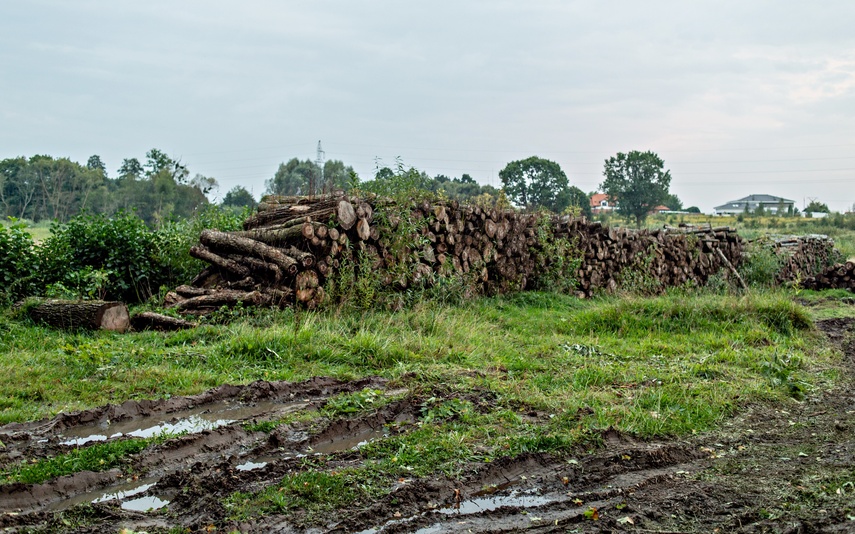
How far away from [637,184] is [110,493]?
6098 cm

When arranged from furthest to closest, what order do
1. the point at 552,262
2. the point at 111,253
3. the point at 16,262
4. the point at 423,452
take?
the point at 552,262 → the point at 111,253 → the point at 16,262 → the point at 423,452

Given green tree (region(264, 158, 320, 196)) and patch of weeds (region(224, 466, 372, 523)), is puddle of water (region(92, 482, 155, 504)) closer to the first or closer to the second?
patch of weeds (region(224, 466, 372, 523))

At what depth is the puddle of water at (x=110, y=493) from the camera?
3.61 meters

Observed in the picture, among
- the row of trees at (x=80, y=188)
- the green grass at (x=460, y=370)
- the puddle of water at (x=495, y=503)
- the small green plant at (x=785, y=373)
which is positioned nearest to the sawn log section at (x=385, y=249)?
the green grass at (x=460, y=370)

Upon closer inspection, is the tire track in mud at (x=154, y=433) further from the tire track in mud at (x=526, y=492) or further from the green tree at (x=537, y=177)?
the green tree at (x=537, y=177)

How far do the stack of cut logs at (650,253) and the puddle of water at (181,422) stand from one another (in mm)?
10113

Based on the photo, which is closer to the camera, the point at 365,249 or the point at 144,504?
the point at 144,504

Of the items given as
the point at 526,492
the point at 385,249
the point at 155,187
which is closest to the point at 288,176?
the point at 155,187

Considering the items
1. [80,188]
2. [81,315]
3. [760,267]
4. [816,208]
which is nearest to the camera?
[81,315]

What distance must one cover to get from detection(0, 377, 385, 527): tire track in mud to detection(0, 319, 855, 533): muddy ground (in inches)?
0.5

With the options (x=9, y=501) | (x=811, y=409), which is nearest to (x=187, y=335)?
(x=9, y=501)

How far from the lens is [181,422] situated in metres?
5.10

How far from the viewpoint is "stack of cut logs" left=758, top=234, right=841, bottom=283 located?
2088 cm

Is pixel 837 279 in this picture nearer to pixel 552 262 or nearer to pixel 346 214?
pixel 552 262
